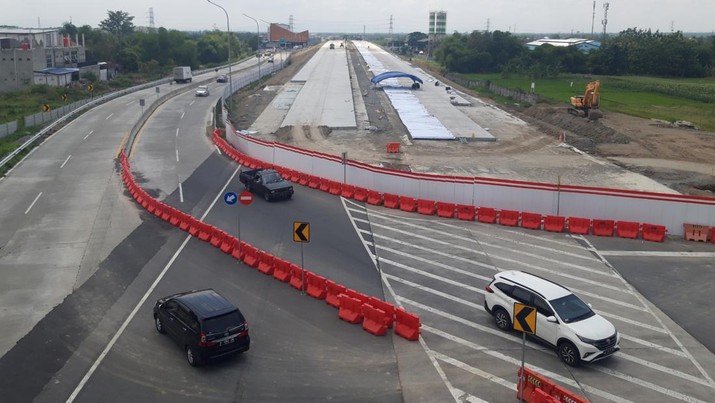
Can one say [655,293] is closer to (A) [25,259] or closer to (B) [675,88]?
(A) [25,259]

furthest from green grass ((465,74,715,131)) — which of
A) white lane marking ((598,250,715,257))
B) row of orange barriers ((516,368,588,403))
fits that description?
row of orange barriers ((516,368,588,403))

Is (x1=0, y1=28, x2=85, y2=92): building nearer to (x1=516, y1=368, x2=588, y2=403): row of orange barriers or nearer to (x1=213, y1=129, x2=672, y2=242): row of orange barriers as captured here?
(x1=213, y1=129, x2=672, y2=242): row of orange barriers

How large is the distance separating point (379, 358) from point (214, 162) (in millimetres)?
29246

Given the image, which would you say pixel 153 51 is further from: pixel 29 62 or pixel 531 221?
pixel 531 221

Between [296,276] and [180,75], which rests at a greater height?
[180,75]

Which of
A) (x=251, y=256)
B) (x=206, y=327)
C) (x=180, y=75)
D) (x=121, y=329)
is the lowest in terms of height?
(x=121, y=329)

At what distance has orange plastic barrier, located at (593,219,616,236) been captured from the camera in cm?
A: 2723

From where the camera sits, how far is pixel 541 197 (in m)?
28.9

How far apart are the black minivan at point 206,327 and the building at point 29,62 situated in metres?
85.2

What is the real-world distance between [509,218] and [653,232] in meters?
5.76

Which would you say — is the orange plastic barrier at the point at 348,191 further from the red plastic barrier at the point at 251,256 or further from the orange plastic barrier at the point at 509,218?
the red plastic barrier at the point at 251,256

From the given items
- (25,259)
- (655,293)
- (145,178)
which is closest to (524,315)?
(655,293)

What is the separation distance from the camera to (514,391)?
14891 millimetres

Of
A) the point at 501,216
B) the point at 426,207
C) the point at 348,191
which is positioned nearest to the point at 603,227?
the point at 501,216
